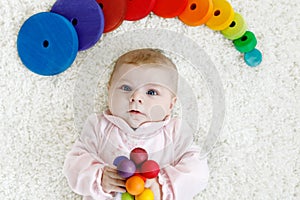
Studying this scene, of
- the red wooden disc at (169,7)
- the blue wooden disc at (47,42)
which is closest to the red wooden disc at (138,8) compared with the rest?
the red wooden disc at (169,7)

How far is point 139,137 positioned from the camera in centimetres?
108

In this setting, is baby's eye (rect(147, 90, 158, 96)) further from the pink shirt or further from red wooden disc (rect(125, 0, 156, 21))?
red wooden disc (rect(125, 0, 156, 21))

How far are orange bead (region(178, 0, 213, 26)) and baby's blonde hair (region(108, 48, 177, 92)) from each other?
0.11 metres

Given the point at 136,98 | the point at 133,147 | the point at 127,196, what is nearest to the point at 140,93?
the point at 136,98

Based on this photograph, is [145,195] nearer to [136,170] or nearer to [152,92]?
[136,170]

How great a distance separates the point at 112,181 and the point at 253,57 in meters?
→ 0.45

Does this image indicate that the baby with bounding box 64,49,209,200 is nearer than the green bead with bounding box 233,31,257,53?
Yes

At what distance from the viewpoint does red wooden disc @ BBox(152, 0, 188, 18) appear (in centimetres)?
111

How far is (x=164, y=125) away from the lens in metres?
1.10

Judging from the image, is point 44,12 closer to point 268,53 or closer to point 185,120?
point 185,120

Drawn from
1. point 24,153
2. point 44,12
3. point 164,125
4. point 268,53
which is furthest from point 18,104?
point 268,53

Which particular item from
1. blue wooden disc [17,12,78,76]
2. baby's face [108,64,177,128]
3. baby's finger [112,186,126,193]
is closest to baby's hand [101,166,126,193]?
baby's finger [112,186,126,193]

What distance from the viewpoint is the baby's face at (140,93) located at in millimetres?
1052

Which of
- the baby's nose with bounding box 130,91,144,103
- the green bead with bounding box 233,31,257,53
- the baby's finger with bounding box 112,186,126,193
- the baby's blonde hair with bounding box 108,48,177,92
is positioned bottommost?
the baby's finger with bounding box 112,186,126,193
